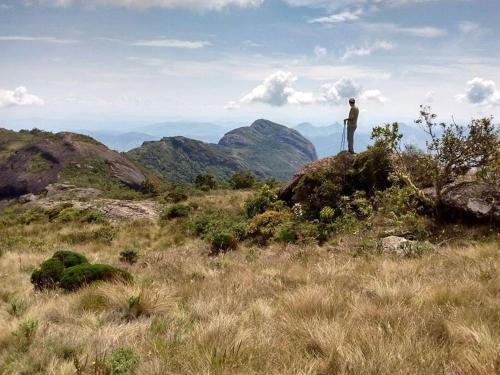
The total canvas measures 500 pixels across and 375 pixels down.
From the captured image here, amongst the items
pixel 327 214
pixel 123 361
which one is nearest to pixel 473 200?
pixel 327 214

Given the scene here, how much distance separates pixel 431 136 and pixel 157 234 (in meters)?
14.9

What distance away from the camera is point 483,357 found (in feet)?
11.2

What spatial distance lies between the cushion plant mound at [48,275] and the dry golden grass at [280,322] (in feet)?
1.64

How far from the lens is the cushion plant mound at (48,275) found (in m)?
9.29

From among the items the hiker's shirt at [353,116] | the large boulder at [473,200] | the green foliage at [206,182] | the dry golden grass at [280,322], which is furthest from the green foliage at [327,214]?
the green foliage at [206,182]

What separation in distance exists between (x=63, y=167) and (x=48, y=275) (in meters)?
59.4

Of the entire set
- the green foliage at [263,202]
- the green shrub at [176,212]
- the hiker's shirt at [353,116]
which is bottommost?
the green shrub at [176,212]

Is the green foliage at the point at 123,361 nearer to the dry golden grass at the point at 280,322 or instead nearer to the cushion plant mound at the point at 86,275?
the dry golden grass at the point at 280,322

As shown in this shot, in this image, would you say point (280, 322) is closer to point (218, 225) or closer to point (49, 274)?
point (49, 274)

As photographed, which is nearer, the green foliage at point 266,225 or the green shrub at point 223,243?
the green shrub at point 223,243

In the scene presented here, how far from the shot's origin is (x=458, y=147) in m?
13.2

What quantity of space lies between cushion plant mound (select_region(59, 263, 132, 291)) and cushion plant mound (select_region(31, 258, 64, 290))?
1.72ft

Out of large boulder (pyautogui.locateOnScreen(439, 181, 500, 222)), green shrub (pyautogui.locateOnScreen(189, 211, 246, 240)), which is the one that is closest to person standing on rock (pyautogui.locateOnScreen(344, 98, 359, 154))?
large boulder (pyautogui.locateOnScreen(439, 181, 500, 222))

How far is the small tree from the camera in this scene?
42.0ft
